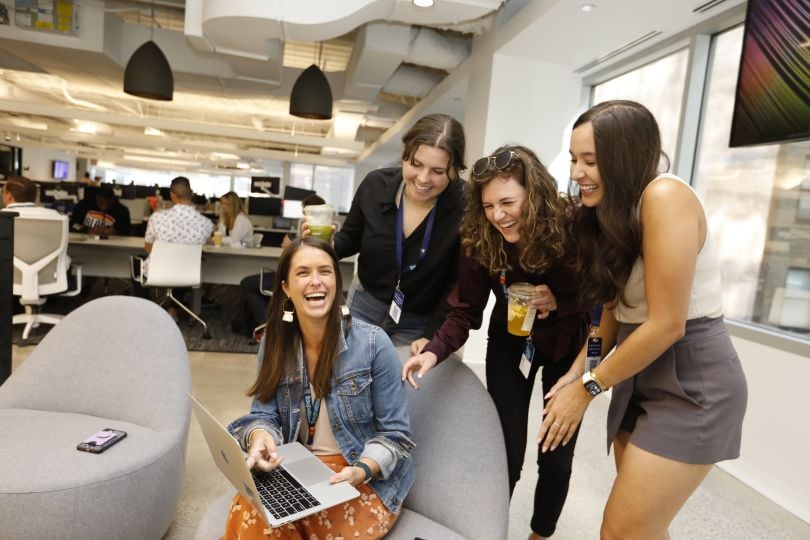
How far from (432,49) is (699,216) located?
486cm

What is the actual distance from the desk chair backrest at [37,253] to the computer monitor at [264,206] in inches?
139

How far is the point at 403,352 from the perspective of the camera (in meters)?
1.86

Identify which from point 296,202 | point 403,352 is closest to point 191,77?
point 296,202

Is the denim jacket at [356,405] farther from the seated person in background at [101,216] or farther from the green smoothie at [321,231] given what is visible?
the seated person in background at [101,216]

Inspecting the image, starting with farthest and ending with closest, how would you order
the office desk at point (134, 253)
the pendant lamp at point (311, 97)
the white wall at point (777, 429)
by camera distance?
the office desk at point (134, 253) < the pendant lamp at point (311, 97) < the white wall at point (777, 429)

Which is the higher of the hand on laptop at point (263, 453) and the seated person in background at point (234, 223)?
the seated person in background at point (234, 223)

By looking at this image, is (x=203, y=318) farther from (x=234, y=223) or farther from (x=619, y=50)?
(x=619, y=50)

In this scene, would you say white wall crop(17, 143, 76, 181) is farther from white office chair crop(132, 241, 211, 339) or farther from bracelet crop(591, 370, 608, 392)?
bracelet crop(591, 370, 608, 392)

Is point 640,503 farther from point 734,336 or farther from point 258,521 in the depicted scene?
point 734,336

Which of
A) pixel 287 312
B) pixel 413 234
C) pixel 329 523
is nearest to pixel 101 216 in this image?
pixel 413 234

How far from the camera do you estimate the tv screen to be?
2.49 m

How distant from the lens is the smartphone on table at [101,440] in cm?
175

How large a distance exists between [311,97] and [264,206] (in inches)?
140

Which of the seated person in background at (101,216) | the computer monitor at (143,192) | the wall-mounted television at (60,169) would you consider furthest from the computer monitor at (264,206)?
the wall-mounted television at (60,169)
